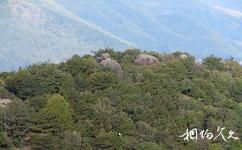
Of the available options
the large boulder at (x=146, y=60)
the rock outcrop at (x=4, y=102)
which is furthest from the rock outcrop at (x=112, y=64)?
the rock outcrop at (x=4, y=102)

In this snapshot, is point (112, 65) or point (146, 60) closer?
point (112, 65)

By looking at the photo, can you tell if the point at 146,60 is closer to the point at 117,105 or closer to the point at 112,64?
the point at 112,64

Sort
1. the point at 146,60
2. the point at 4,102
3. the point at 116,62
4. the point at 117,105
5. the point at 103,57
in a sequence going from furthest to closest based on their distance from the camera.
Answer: the point at 146,60 → the point at 103,57 → the point at 116,62 → the point at 117,105 → the point at 4,102

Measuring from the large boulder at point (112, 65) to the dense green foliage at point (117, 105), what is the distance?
0.52 meters

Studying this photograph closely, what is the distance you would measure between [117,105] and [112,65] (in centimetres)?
745

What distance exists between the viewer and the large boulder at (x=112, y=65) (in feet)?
163

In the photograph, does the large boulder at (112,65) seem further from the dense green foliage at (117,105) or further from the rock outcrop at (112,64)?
the dense green foliage at (117,105)

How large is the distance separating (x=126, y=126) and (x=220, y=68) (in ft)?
67.2

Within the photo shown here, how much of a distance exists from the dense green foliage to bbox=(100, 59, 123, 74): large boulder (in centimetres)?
52

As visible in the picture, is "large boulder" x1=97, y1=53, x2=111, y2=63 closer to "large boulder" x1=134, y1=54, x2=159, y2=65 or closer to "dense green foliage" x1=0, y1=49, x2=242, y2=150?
"dense green foliage" x1=0, y1=49, x2=242, y2=150

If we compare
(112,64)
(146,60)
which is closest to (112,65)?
(112,64)

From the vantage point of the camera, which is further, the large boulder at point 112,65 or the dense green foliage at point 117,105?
the large boulder at point 112,65

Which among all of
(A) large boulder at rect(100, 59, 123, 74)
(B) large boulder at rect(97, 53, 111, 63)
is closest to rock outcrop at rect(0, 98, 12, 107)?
(A) large boulder at rect(100, 59, 123, 74)

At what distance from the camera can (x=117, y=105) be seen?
43281mm
